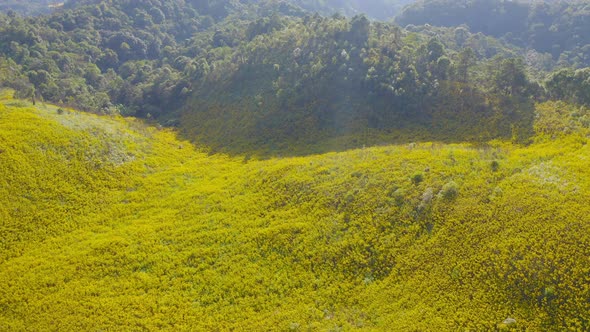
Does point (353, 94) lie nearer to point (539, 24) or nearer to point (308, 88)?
point (308, 88)

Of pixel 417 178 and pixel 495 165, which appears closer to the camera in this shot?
pixel 495 165

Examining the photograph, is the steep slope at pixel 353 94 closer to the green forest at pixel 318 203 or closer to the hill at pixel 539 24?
the green forest at pixel 318 203

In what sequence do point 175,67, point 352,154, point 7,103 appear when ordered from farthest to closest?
point 175,67 → point 7,103 → point 352,154

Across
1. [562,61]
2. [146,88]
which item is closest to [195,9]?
[146,88]

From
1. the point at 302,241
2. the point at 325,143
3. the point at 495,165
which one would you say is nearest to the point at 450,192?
the point at 495,165

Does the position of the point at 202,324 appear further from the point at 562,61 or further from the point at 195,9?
the point at 195,9

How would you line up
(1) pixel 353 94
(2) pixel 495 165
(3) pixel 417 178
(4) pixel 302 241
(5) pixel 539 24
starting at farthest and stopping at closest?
1. (5) pixel 539 24
2. (1) pixel 353 94
3. (3) pixel 417 178
4. (2) pixel 495 165
5. (4) pixel 302 241

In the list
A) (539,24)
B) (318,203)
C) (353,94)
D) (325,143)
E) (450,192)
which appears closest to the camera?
(450,192)

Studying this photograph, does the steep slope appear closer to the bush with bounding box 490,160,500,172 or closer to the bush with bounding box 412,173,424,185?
the bush with bounding box 490,160,500,172
